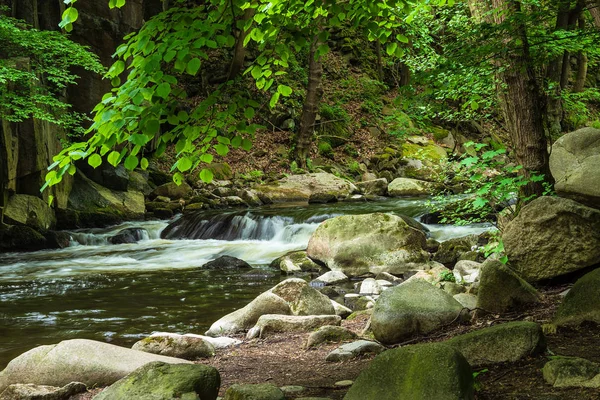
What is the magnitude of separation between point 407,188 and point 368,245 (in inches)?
396

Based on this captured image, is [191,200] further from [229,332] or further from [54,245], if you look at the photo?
[229,332]

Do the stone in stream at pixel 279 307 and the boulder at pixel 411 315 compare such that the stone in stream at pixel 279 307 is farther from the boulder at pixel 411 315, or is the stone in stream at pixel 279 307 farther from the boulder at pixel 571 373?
the boulder at pixel 571 373

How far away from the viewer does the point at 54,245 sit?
15.3 m

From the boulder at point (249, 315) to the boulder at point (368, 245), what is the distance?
351cm

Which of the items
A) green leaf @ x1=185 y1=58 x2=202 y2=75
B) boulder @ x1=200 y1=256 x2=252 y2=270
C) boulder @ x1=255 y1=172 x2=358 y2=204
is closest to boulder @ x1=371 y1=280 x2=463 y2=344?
green leaf @ x1=185 y1=58 x2=202 y2=75

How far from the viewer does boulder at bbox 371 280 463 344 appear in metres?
5.41

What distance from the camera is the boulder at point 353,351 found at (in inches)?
199

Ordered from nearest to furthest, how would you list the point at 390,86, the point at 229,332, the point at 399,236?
1. the point at 229,332
2. the point at 399,236
3. the point at 390,86

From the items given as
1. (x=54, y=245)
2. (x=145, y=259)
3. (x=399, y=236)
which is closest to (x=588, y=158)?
(x=399, y=236)

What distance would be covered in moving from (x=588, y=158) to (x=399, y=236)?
5.37 metres

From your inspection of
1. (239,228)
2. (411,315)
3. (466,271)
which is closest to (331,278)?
(466,271)

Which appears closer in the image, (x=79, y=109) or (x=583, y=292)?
(x=583, y=292)

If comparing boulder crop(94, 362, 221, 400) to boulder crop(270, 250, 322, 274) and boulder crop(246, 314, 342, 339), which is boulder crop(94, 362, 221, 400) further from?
boulder crop(270, 250, 322, 274)

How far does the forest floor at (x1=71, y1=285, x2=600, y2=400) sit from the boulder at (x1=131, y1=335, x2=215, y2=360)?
6.8 inches
